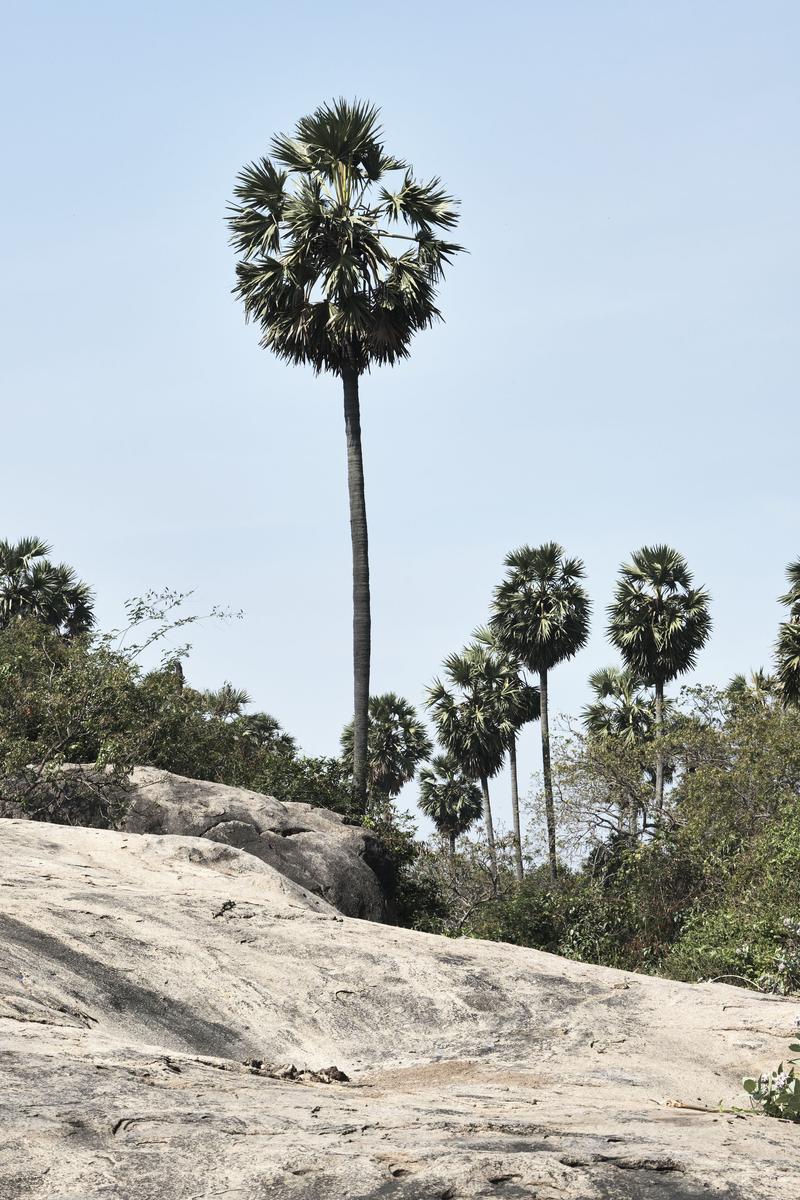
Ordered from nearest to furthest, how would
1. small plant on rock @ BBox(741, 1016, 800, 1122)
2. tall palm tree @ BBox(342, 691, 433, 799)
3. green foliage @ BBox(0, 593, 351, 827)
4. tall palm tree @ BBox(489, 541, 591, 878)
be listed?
small plant on rock @ BBox(741, 1016, 800, 1122) → green foliage @ BBox(0, 593, 351, 827) → tall palm tree @ BBox(489, 541, 591, 878) → tall palm tree @ BBox(342, 691, 433, 799)

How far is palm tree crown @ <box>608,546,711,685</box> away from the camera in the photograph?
106 feet

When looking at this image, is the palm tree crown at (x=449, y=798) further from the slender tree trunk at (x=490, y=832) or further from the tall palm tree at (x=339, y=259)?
the tall palm tree at (x=339, y=259)

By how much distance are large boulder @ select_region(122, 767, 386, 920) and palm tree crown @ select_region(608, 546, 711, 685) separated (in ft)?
50.4

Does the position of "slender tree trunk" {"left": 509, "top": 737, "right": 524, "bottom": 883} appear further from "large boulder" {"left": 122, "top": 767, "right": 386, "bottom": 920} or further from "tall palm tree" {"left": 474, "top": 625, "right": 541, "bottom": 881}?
"large boulder" {"left": 122, "top": 767, "right": 386, "bottom": 920}

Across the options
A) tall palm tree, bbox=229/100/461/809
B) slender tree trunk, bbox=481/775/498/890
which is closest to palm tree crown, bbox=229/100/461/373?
tall palm tree, bbox=229/100/461/809

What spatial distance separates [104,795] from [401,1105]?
13665 mm

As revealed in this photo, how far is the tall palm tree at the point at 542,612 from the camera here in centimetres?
3472

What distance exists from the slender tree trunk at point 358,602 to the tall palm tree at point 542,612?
36.7ft

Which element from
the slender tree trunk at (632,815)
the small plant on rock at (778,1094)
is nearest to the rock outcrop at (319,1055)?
the small plant on rock at (778,1094)

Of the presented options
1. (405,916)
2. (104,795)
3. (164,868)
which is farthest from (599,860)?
(164,868)

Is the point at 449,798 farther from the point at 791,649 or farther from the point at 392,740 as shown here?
the point at 791,649

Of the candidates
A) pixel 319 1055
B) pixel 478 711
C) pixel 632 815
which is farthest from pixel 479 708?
pixel 319 1055

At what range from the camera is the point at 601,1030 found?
7551 millimetres

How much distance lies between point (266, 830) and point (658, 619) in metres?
17.8
